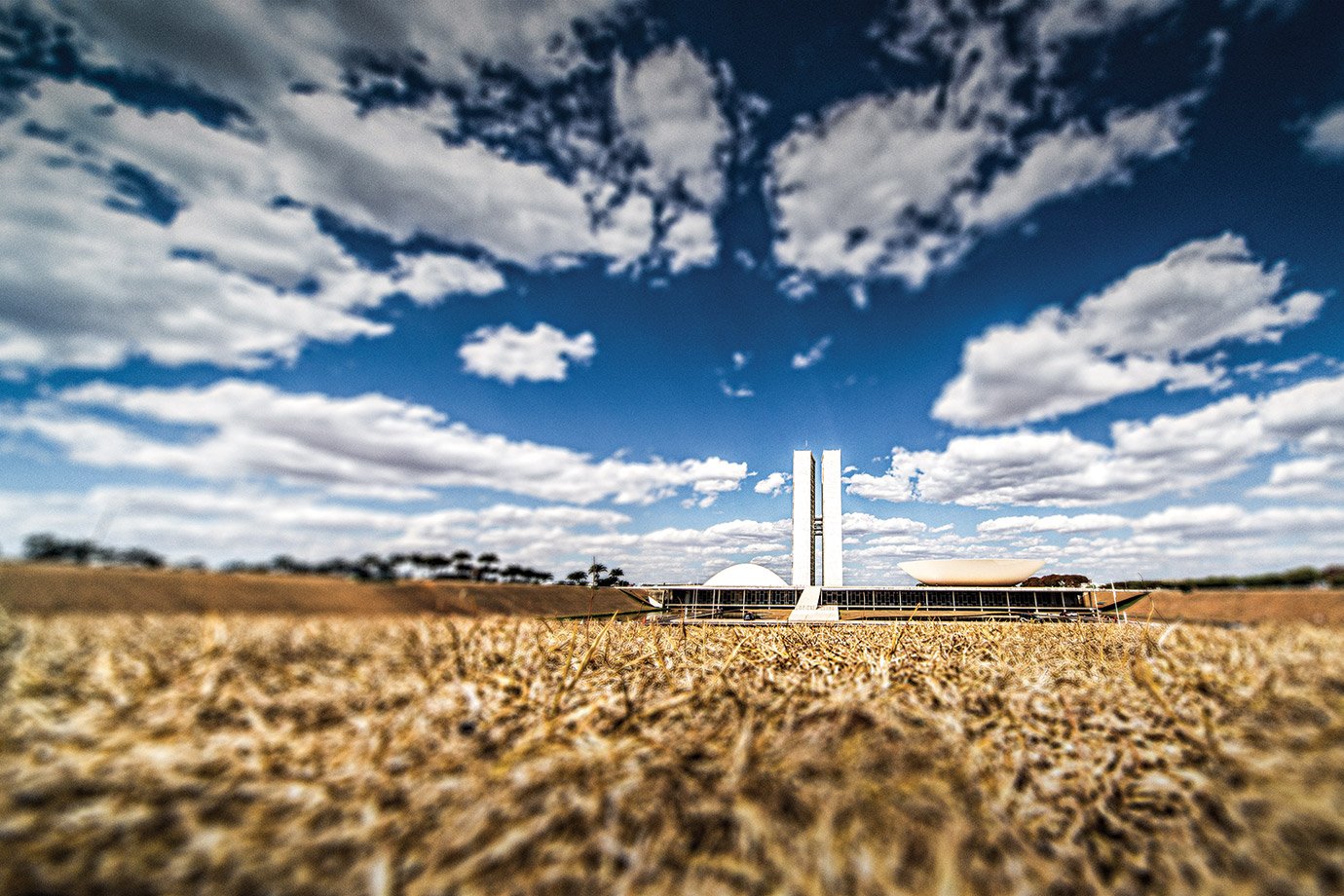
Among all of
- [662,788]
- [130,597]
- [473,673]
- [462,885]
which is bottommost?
[462,885]

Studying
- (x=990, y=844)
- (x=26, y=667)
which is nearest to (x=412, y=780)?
(x=26, y=667)

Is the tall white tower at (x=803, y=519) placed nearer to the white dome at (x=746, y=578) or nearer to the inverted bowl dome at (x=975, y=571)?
the white dome at (x=746, y=578)

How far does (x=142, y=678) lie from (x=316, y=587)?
0.62 metres

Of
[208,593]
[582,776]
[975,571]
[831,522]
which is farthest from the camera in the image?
[831,522]

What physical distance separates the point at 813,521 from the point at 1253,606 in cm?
6424

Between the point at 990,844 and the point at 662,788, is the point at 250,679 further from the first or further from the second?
the point at 990,844

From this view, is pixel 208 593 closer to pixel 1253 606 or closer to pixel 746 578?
pixel 1253 606

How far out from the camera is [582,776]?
210 centimetres

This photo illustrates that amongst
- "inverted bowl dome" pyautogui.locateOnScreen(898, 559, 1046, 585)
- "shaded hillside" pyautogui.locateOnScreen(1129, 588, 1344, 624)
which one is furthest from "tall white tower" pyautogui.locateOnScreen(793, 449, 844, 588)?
"shaded hillside" pyautogui.locateOnScreen(1129, 588, 1344, 624)

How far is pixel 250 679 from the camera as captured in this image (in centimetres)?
216

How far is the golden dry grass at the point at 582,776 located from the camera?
1556 millimetres

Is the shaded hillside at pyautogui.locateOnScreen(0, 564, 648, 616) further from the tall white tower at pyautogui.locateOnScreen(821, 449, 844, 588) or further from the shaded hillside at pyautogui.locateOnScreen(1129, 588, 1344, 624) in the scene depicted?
the tall white tower at pyautogui.locateOnScreen(821, 449, 844, 588)

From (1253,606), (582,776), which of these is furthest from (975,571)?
(582,776)

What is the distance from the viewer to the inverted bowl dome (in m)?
53.6
